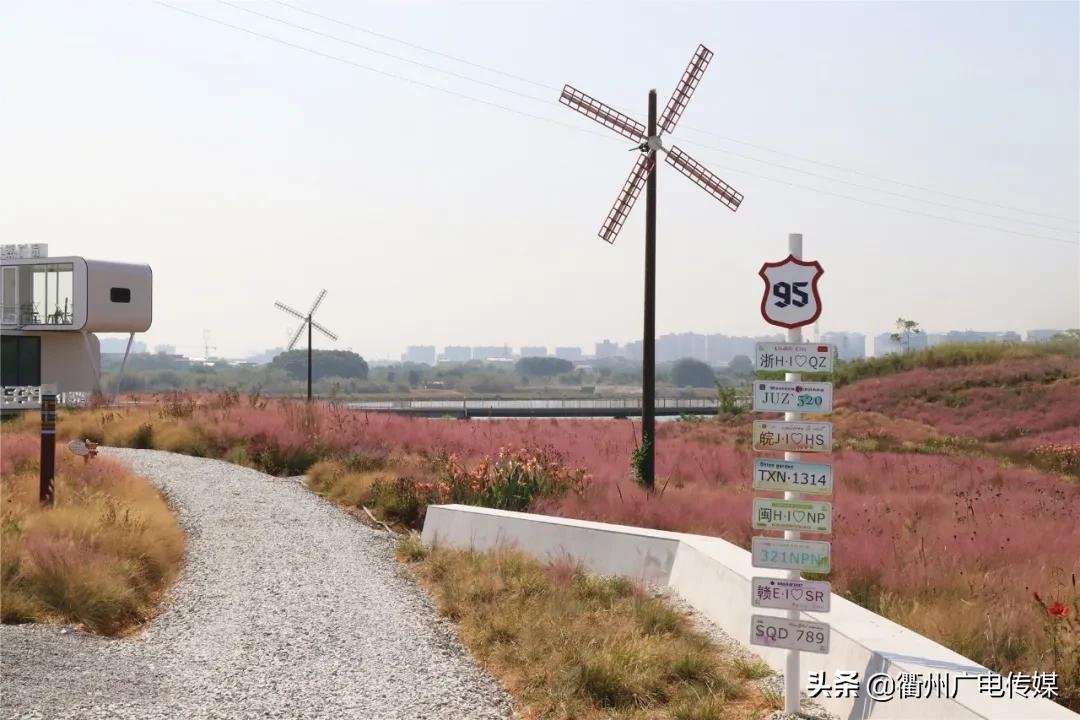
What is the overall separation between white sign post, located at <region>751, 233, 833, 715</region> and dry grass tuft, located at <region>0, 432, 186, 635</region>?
624cm

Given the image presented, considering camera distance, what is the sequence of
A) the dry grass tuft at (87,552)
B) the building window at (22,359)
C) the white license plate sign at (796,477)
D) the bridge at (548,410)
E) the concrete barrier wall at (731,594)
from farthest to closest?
the bridge at (548,410) < the building window at (22,359) < the dry grass tuft at (87,552) < the white license plate sign at (796,477) < the concrete barrier wall at (731,594)

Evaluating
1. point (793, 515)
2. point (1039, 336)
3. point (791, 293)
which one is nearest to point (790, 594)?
point (793, 515)

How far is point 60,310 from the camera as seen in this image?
41.3 m

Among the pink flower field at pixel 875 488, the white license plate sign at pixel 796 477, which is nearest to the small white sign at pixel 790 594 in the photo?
the white license plate sign at pixel 796 477

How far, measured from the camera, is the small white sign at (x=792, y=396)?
7.02 meters

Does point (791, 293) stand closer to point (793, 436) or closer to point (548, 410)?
point (793, 436)

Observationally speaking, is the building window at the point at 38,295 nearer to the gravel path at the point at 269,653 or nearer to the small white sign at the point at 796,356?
the gravel path at the point at 269,653

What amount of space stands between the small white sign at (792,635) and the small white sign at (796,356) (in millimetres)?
1745

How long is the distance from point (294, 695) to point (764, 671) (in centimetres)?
359

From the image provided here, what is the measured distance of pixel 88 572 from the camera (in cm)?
1019

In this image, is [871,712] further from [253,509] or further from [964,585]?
[253,509]

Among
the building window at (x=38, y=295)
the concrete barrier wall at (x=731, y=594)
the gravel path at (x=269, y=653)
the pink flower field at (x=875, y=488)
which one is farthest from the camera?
the building window at (x=38, y=295)

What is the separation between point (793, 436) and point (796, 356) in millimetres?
558

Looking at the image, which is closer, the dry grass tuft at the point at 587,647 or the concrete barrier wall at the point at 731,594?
the concrete barrier wall at the point at 731,594
